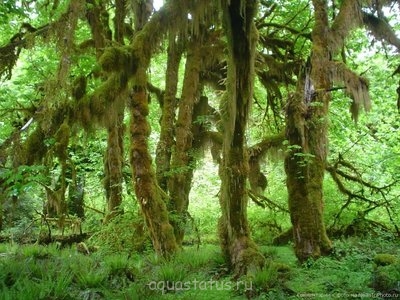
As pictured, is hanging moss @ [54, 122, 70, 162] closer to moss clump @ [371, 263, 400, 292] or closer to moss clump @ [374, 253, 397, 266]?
moss clump @ [371, 263, 400, 292]

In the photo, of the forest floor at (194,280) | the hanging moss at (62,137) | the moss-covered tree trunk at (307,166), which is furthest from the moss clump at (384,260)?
the hanging moss at (62,137)

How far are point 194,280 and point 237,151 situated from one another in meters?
2.06

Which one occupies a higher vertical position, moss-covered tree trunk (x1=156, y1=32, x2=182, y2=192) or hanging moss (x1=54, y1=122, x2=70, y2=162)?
moss-covered tree trunk (x1=156, y1=32, x2=182, y2=192)

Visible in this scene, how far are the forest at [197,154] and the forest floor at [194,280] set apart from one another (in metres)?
0.03

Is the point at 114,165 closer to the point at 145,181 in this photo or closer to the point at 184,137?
the point at 184,137

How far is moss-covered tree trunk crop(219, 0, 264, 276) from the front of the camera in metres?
5.82

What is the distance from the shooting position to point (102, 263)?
6.34 meters

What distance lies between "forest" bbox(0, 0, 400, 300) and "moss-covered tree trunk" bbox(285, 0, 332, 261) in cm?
3

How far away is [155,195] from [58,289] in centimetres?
286

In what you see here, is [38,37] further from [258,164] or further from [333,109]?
[333,109]

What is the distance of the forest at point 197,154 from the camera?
528 centimetres

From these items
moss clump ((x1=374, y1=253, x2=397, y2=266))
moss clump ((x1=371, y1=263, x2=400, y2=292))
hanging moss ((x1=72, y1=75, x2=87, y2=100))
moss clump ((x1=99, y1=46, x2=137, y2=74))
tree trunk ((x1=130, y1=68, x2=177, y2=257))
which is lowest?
moss clump ((x1=371, y1=263, x2=400, y2=292))

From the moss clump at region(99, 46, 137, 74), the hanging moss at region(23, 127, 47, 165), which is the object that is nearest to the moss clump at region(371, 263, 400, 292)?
the moss clump at region(99, 46, 137, 74)

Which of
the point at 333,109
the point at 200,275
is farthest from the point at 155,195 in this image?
the point at 333,109
